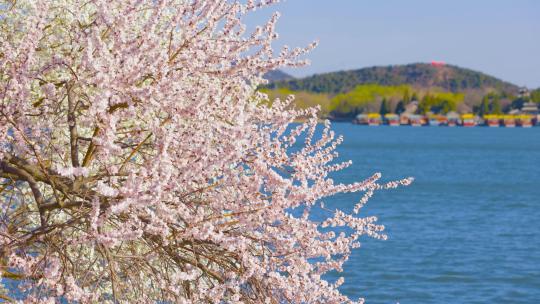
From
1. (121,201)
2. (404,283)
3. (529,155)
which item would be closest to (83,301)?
(121,201)

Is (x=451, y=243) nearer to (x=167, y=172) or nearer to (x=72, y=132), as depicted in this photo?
(x=72, y=132)

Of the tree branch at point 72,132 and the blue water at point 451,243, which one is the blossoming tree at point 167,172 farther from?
the blue water at point 451,243

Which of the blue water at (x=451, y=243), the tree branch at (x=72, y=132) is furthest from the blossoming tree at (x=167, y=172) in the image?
the blue water at (x=451, y=243)

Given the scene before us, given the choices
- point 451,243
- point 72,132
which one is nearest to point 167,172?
point 72,132

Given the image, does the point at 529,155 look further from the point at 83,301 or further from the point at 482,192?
the point at 83,301

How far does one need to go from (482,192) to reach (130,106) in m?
75.6

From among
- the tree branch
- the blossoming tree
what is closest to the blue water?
the blossoming tree

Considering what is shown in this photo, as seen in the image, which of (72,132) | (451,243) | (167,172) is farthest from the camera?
(451,243)

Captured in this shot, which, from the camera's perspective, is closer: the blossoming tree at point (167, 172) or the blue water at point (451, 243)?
the blossoming tree at point (167, 172)

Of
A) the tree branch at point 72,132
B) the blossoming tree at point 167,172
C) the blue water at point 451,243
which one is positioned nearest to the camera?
the blossoming tree at point 167,172

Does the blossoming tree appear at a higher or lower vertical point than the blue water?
higher

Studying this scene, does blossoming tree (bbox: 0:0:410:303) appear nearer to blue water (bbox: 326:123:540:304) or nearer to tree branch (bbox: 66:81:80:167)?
tree branch (bbox: 66:81:80:167)

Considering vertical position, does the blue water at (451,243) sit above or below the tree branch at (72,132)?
below

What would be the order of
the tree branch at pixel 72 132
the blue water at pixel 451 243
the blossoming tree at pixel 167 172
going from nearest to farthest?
the blossoming tree at pixel 167 172 < the tree branch at pixel 72 132 < the blue water at pixel 451 243
